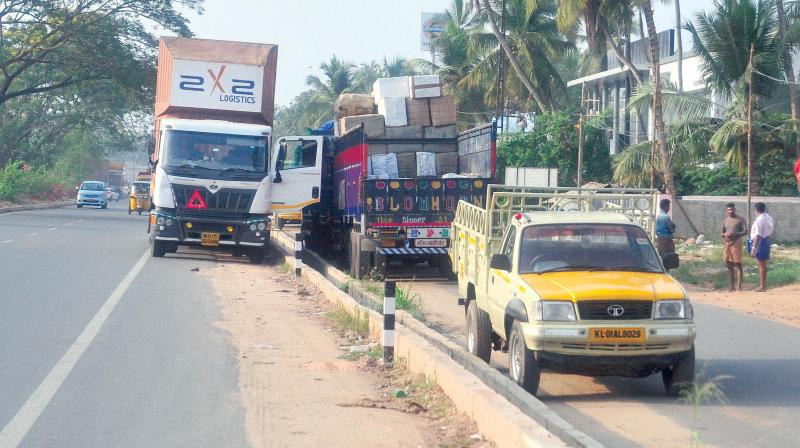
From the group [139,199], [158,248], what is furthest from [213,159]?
[139,199]

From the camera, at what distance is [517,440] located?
589 centimetres

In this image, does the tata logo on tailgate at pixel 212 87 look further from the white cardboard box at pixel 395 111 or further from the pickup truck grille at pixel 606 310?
the pickup truck grille at pixel 606 310

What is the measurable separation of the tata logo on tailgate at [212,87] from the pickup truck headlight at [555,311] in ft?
51.2

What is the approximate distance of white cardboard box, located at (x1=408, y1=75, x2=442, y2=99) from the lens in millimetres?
19969

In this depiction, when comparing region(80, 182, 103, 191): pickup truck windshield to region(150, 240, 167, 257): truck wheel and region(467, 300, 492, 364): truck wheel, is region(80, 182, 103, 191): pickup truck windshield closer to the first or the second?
region(150, 240, 167, 257): truck wheel

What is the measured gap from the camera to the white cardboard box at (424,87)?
65.5ft

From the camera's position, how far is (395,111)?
19.6 metres

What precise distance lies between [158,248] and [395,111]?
21.3 feet

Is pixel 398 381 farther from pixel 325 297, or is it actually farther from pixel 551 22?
pixel 551 22

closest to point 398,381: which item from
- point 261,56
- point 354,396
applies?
point 354,396

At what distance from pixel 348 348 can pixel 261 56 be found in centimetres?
1357

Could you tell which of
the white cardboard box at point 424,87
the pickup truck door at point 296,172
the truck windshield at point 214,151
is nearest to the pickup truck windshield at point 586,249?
the white cardboard box at point 424,87

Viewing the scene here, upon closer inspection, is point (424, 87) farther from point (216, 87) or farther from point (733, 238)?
point (733, 238)

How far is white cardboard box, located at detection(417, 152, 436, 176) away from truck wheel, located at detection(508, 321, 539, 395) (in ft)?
36.0
